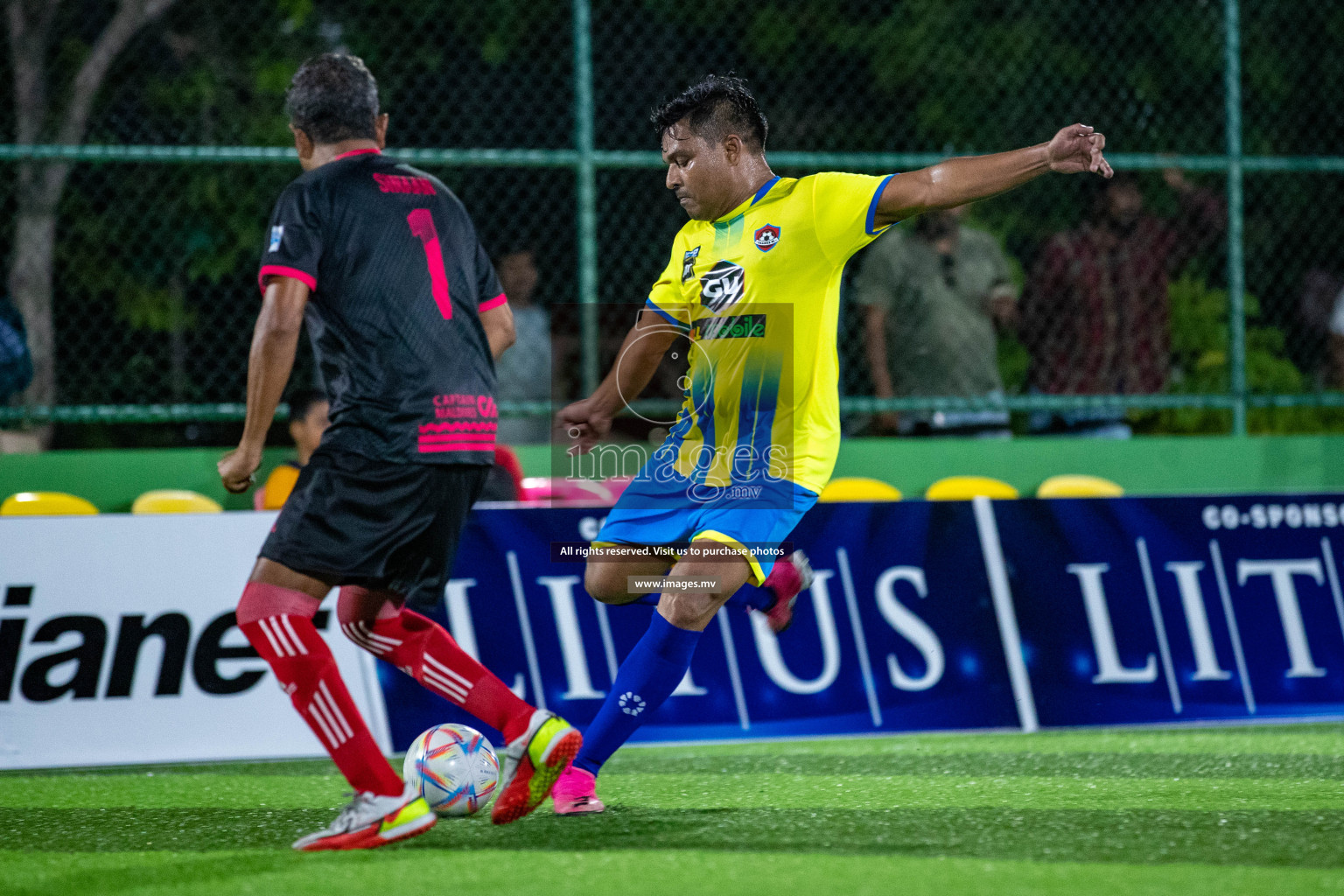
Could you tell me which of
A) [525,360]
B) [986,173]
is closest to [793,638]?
[525,360]

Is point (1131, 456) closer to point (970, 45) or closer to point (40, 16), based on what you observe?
point (970, 45)

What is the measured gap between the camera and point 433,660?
4.51 m

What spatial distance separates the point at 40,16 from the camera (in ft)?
27.7

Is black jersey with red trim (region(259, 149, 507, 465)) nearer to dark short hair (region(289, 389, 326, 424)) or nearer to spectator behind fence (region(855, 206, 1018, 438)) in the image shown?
dark short hair (region(289, 389, 326, 424))

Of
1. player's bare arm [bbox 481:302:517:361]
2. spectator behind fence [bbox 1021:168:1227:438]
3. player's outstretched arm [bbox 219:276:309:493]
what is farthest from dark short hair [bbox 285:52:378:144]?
spectator behind fence [bbox 1021:168:1227:438]

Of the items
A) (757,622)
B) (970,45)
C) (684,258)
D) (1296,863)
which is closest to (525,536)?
(757,622)

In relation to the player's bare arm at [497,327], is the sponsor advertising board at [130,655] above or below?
below

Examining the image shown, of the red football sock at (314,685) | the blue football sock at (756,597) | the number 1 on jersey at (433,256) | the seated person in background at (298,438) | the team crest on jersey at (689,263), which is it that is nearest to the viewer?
the red football sock at (314,685)

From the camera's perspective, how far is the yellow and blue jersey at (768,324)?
4688mm

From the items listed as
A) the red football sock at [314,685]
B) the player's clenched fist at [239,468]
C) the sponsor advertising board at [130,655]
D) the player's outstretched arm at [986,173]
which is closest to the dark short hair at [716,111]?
the player's outstretched arm at [986,173]

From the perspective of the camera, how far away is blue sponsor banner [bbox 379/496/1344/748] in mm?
6754

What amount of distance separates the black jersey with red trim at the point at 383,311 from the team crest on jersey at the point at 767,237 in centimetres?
87

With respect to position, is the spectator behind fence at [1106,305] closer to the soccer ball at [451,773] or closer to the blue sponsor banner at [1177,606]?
the blue sponsor banner at [1177,606]

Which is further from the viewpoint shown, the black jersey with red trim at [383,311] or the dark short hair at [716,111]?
the dark short hair at [716,111]
